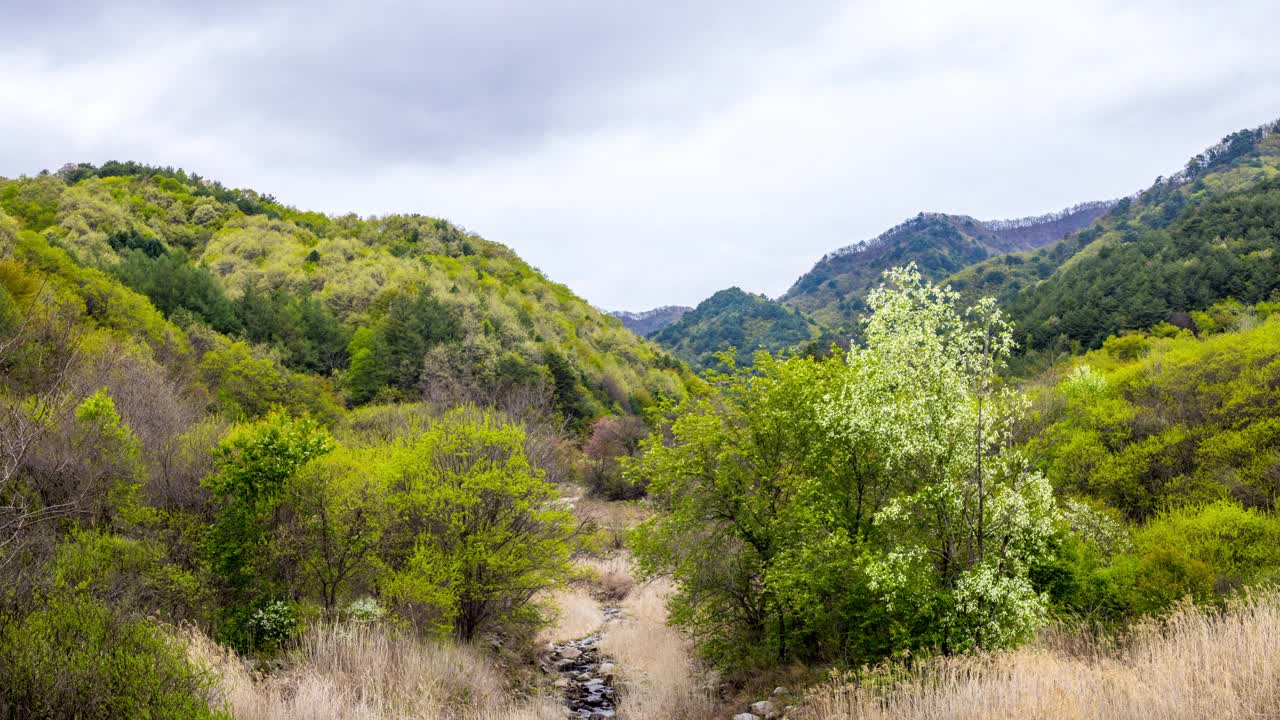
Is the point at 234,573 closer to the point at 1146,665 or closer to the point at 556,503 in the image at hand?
the point at 556,503

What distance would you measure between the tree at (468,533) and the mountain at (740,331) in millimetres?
139096

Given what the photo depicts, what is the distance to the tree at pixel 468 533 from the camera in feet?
44.9

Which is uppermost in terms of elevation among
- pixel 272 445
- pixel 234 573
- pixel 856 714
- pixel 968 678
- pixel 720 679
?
pixel 272 445

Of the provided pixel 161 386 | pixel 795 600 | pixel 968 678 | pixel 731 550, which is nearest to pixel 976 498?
pixel 968 678

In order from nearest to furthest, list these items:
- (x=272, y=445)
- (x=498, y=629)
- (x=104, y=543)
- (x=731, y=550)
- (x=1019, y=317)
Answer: (x=104, y=543) < (x=272, y=445) < (x=731, y=550) < (x=498, y=629) < (x=1019, y=317)

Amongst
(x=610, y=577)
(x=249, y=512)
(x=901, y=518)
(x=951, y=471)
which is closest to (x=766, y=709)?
(x=901, y=518)

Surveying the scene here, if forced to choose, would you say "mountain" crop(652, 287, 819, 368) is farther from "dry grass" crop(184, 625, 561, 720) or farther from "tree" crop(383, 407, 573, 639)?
"dry grass" crop(184, 625, 561, 720)

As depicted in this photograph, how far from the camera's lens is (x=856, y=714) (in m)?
8.90

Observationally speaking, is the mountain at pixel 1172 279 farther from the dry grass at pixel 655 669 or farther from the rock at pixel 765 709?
the rock at pixel 765 709

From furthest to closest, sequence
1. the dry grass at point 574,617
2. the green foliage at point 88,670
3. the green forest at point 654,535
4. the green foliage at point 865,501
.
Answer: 1. the dry grass at point 574,617
2. the green foliage at point 865,501
3. the green forest at point 654,535
4. the green foliage at point 88,670

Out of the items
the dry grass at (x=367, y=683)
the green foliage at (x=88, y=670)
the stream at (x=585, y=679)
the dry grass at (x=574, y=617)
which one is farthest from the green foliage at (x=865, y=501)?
the green foliage at (x=88, y=670)

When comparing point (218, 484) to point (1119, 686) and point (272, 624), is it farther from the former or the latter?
point (1119, 686)

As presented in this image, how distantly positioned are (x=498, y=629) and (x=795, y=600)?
8463 mm

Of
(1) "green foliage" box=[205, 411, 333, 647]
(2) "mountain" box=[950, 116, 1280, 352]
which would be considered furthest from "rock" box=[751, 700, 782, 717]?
(2) "mountain" box=[950, 116, 1280, 352]
